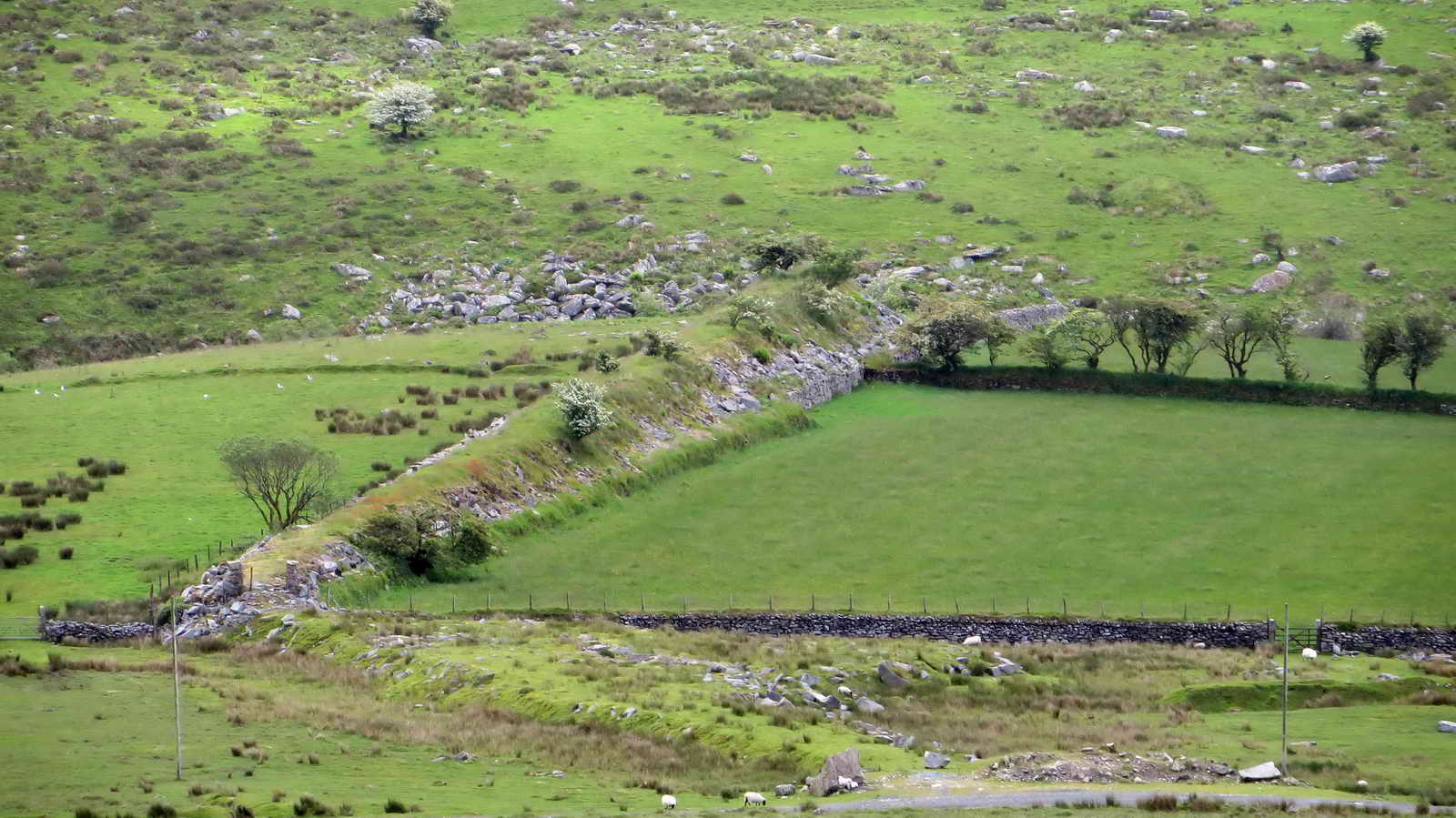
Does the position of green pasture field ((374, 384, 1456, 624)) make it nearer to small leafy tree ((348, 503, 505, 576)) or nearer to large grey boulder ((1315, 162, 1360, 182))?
small leafy tree ((348, 503, 505, 576))

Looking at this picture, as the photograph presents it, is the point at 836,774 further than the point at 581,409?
No

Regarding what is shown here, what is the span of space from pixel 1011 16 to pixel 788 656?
449ft

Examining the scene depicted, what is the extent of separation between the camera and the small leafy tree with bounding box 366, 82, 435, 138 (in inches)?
5733

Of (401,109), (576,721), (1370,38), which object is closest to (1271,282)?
(1370,38)

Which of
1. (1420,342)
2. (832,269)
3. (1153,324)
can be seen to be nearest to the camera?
(1420,342)

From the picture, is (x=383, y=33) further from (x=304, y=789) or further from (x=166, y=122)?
(x=304, y=789)

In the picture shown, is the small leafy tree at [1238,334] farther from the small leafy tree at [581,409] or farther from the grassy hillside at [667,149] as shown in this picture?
the small leafy tree at [581,409]

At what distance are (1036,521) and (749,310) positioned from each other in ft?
90.2

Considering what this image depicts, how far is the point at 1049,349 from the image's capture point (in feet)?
333

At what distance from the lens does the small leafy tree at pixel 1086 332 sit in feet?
333

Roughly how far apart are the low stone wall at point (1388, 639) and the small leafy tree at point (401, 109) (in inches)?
4002

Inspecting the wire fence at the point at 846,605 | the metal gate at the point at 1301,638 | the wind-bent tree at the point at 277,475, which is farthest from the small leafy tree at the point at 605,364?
the metal gate at the point at 1301,638

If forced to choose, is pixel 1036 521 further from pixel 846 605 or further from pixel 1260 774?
pixel 1260 774

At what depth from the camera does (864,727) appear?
166 ft
